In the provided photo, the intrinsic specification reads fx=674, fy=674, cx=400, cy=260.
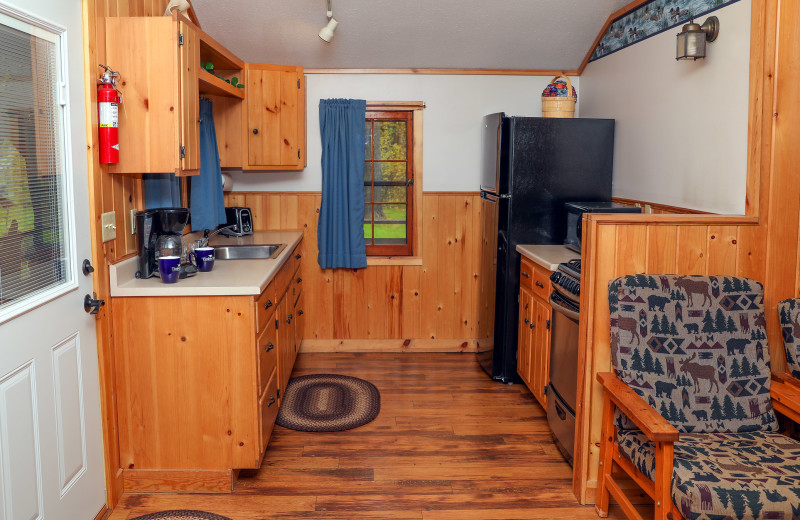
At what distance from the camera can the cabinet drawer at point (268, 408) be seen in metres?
3.04

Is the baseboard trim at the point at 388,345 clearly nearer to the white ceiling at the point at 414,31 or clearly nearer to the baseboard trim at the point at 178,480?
the white ceiling at the point at 414,31

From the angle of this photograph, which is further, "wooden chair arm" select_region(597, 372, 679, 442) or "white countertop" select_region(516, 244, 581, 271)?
"white countertop" select_region(516, 244, 581, 271)

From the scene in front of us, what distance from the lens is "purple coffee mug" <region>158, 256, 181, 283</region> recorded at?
287 cm

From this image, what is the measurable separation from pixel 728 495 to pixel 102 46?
2.74 m

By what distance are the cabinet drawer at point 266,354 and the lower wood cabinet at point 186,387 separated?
22 mm

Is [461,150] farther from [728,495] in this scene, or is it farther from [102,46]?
[728,495]

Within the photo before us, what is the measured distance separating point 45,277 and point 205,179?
175 cm

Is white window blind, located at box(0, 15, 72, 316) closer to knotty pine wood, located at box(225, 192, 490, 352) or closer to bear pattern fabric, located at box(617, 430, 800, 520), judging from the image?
bear pattern fabric, located at box(617, 430, 800, 520)

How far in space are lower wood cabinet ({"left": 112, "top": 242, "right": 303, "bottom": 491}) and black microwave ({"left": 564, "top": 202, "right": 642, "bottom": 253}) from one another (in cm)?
188

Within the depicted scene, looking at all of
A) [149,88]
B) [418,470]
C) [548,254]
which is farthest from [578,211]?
[149,88]

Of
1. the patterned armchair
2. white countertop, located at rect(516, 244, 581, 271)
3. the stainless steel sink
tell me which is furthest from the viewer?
the stainless steel sink

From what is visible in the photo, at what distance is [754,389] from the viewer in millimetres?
2482

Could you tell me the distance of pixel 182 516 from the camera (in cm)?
272

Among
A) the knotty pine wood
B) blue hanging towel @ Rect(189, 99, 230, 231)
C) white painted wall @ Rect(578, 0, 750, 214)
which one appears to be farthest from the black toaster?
white painted wall @ Rect(578, 0, 750, 214)
